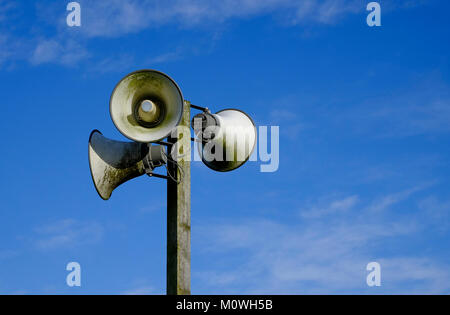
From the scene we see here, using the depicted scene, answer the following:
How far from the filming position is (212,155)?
A: 778cm

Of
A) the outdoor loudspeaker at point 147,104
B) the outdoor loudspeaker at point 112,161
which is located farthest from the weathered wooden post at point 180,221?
the outdoor loudspeaker at point 112,161

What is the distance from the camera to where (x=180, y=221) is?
22.4 ft

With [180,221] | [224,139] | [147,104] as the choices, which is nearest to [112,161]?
[147,104]

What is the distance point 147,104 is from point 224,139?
1124 millimetres

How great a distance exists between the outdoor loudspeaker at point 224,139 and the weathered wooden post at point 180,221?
35 centimetres

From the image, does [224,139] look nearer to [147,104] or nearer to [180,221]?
[147,104]

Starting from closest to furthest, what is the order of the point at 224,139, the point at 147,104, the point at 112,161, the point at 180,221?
the point at 180,221
the point at 147,104
the point at 112,161
the point at 224,139

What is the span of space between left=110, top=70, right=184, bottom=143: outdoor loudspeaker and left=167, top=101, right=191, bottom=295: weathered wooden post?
9.9 inches

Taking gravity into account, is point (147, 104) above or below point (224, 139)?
above

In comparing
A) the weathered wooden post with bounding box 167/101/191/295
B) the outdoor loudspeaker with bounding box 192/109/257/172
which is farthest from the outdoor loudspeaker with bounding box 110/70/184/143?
the outdoor loudspeaker with bounding box 192/109/257/172

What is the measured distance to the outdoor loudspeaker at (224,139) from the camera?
7664 mm

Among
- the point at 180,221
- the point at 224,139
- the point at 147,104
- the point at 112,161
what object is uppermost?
the point at 147,104
